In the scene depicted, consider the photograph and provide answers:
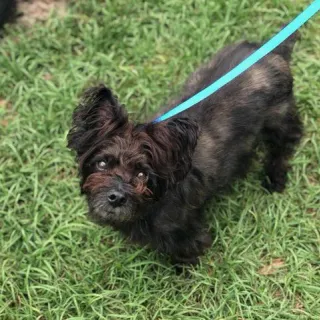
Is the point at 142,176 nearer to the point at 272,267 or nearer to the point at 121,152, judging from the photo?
the point at 121,152

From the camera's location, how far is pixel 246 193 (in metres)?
4.18

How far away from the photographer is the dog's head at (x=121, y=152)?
9.47ft

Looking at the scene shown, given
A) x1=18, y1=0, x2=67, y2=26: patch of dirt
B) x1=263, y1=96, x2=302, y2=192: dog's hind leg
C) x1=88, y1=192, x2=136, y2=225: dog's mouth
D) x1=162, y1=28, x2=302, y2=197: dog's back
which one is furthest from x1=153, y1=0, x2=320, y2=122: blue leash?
x1=18, y1=0, x2=67, y2=26: patch of dirt

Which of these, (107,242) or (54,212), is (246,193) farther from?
(54,212)

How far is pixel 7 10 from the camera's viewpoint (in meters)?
5.14

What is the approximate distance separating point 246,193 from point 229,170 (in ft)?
1.64

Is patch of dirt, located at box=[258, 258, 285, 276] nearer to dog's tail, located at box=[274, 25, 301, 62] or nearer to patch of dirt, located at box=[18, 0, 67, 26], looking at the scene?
dog's tail, located at box=[274, 25, 301, 62]

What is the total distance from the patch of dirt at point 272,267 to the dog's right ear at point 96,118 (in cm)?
159

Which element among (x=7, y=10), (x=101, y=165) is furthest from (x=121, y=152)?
(x=7, y=10)

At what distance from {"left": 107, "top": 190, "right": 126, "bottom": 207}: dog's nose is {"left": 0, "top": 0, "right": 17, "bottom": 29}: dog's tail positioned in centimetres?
287

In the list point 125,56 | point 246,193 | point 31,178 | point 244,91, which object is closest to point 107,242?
point 31,178

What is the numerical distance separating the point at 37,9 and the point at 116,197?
306cm

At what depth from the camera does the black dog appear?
291cm

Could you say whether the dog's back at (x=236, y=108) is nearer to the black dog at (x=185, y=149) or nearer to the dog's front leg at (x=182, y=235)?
the black dog at (x=185, y=149)
